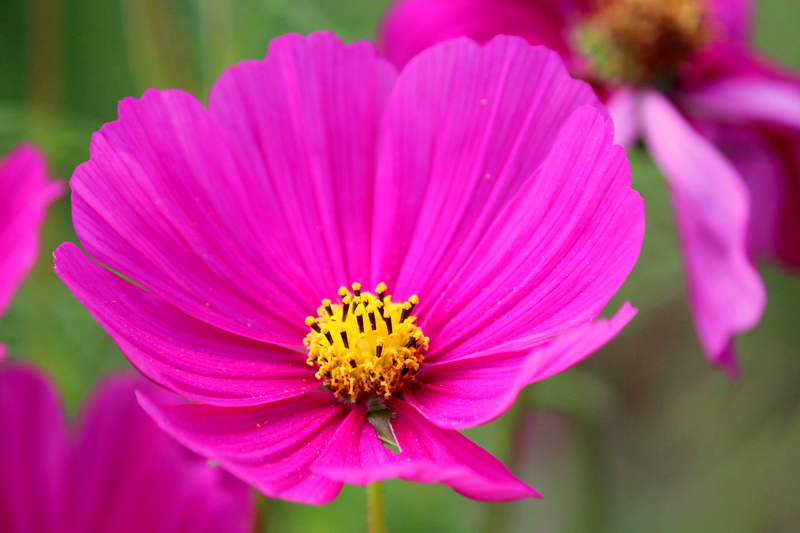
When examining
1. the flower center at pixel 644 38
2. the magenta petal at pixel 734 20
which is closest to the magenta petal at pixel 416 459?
the flower center at pixel 644 38

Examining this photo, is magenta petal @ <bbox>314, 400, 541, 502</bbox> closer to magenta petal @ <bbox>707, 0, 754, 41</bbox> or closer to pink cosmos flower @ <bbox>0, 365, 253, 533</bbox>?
pink cosmos flower @ <bbox>0, 365, 253, 533</bbox>

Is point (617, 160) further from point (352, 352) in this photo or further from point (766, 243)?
point (766, 243)

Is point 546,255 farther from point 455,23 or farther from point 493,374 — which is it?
point 455,23

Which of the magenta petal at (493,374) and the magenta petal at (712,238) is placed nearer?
the magenta petal at (493,374)

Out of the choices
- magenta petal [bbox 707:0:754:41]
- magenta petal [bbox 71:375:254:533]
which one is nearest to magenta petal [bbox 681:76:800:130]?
magenta petal [bbox 707:0:754:41]

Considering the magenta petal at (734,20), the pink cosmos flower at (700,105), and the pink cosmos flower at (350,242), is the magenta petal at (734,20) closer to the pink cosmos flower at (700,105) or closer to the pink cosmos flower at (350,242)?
the pink cosmos flower at (700,105)

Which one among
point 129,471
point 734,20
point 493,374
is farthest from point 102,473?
point 734,20
